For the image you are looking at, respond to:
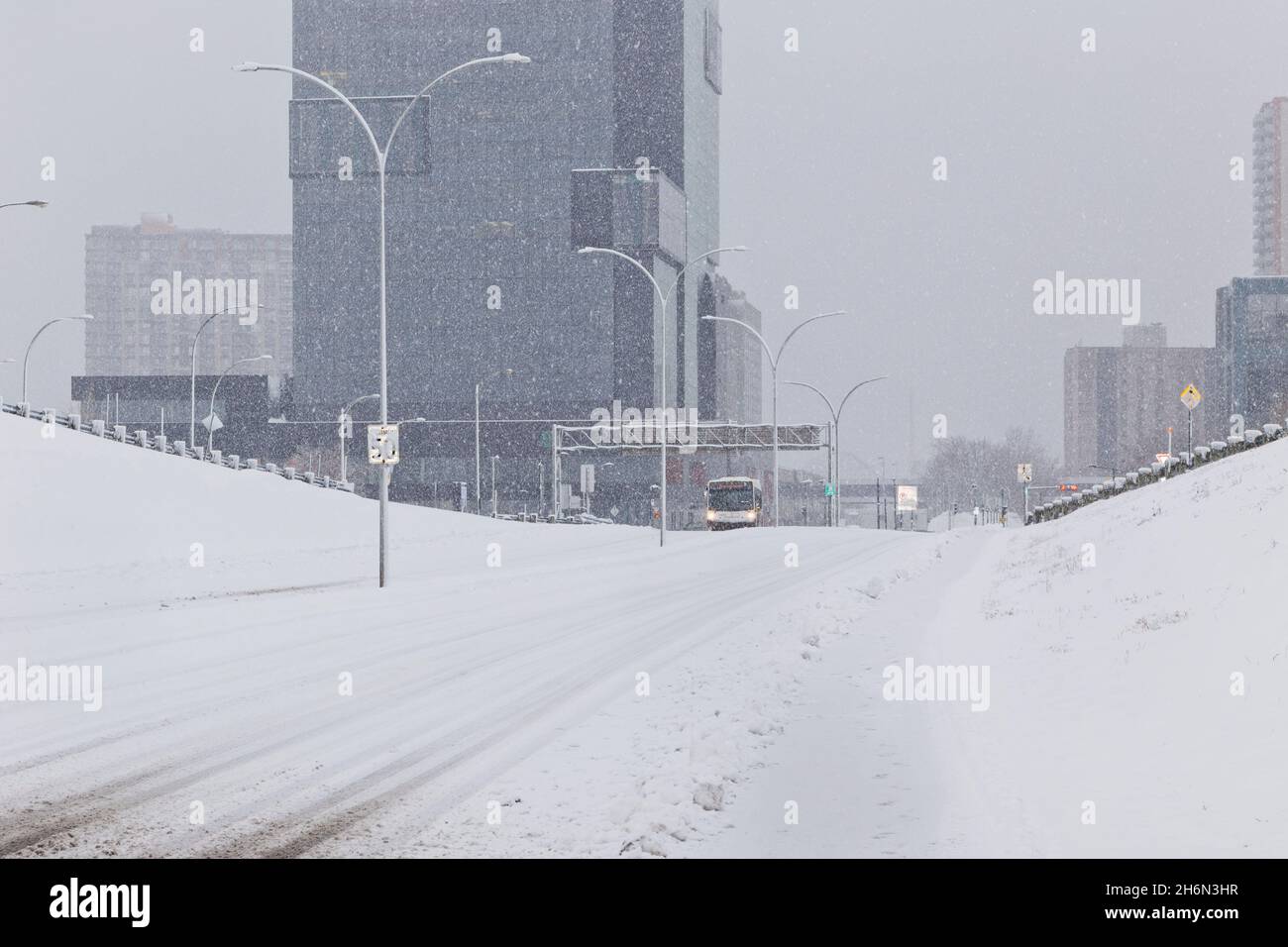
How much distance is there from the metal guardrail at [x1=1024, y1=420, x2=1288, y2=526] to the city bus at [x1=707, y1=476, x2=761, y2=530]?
15.7 m

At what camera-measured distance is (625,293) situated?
158 metres

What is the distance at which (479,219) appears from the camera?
16462 cm

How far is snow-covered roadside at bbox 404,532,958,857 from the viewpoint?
7754 mm

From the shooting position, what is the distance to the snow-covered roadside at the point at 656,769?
7.75 meters

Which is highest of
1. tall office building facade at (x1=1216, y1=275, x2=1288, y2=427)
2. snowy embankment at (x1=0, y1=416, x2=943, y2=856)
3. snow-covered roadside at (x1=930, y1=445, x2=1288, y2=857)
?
tall office building facade at (x1=1216, y1=275, x2=1288, y2=427)

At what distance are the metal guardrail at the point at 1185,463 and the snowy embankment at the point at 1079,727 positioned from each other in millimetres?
19526

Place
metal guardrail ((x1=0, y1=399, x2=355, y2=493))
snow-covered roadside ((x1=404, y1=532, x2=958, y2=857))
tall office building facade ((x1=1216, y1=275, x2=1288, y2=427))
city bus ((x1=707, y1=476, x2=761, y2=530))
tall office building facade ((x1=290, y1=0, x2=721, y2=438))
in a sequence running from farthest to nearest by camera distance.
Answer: tall office building facade ((x1=290, y1=0, x2=721, y2=438)) < tall office building facade ((x1=1216, y1=275, x2=1288, y2=427)) < city bus ((x1=707, y1=476, x2=761, y2=530)) < metal guardrail ((x1=0, y1=399, x2=355, y2=493)) < snow-covered roadside ((x1=404, y1=532, x2=958, y2=857))

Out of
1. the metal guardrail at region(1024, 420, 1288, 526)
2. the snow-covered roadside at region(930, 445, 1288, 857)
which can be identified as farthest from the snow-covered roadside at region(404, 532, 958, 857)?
the metal guardrail at region(1024, 420, 1288, 526)

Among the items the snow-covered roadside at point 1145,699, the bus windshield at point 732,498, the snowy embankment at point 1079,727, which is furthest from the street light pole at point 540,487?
the snowy embankment at point 1079,727

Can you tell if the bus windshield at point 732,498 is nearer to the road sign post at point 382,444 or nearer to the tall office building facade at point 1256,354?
the road sign post at point 382,444

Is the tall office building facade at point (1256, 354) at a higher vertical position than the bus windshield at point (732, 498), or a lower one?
higher

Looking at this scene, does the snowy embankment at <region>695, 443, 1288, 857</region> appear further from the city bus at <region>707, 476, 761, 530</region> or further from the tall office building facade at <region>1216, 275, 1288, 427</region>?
the tall office building facade at <region>1216, 275, 1288, 427</region>

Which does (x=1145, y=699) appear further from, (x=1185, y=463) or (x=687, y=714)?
(x=1185, y=463)
